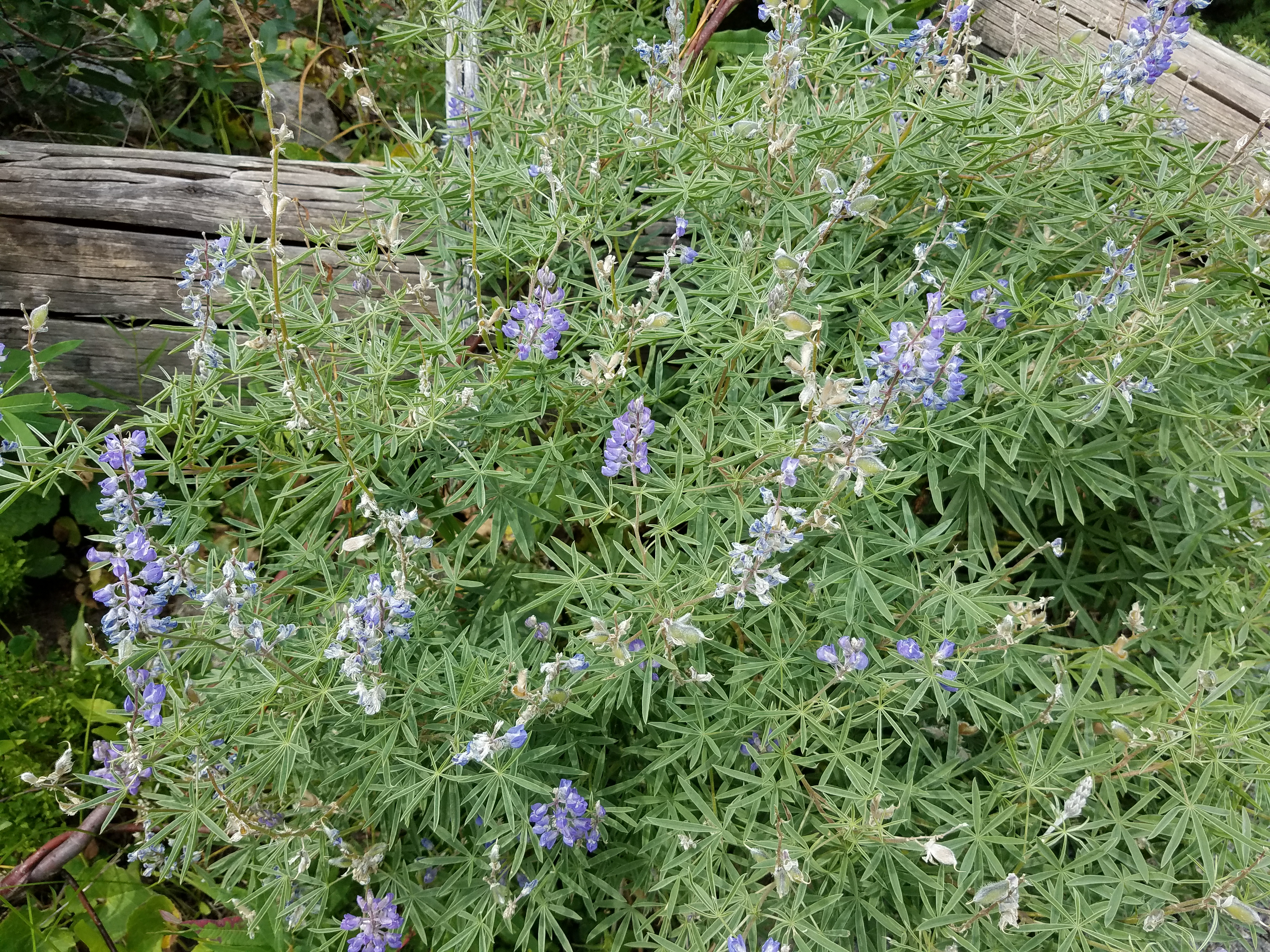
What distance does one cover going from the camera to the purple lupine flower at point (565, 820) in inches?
74.9

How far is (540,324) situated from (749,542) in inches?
29.5

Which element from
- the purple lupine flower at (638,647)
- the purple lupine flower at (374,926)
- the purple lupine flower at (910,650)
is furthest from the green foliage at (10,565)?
the purple lupine flower at (910,650)

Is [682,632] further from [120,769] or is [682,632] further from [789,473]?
[120,769]

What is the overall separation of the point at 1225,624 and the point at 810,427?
1375mm

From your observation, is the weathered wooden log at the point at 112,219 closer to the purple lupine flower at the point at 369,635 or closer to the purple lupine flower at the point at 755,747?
the purple lupine flower at the point at 369,635

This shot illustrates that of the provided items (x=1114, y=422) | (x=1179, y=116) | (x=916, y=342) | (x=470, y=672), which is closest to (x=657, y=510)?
(x=470, y=672)

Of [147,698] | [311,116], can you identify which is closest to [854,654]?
[147,698]

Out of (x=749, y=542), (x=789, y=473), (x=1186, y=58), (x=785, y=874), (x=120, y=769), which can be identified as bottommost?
(x=120, y=769)

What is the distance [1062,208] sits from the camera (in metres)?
2.58

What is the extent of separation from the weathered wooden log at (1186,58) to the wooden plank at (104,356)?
362cm

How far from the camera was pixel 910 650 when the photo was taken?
1910 mm

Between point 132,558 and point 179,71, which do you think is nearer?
point 132,558

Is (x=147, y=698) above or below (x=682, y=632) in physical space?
below

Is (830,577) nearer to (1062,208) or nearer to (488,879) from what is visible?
(488,879)
